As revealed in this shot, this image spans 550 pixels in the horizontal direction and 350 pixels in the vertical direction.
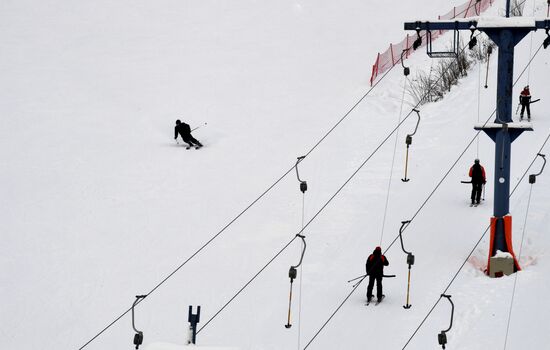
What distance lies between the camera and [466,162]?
2361 cm

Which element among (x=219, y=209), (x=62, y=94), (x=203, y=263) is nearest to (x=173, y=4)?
(x=62, y=94)

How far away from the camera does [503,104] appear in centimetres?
1736

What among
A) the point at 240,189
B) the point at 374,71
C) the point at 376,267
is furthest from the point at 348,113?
the point at 376,267

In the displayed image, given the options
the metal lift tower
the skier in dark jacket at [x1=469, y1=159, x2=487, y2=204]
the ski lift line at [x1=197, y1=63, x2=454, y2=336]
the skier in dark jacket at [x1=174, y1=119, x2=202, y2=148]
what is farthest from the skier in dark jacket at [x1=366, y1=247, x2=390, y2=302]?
the skier in dark jacket at [x1=174, y1=119, x2=202, y2=148]

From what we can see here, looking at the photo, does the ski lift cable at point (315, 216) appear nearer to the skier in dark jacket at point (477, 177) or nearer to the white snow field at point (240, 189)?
the white snow field at point (240, 189)

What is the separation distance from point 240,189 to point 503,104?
30.0ft

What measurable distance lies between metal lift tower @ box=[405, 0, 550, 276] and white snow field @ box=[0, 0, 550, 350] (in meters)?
0.97

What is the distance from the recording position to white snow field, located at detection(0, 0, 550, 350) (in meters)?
17.5

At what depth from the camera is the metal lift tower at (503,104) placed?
56.0 feet

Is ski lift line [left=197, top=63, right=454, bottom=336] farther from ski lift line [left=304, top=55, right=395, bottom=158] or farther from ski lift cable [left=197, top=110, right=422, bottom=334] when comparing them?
ski lift line [left=304, top=55, right=395, bottom=158]

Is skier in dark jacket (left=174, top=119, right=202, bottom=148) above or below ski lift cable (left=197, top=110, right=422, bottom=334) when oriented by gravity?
above

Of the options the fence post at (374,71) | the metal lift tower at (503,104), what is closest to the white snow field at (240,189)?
the fence post at (374,71)

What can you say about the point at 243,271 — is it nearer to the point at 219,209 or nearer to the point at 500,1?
the point at 219,209

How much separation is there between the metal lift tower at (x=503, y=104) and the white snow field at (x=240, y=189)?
0.97 metres
